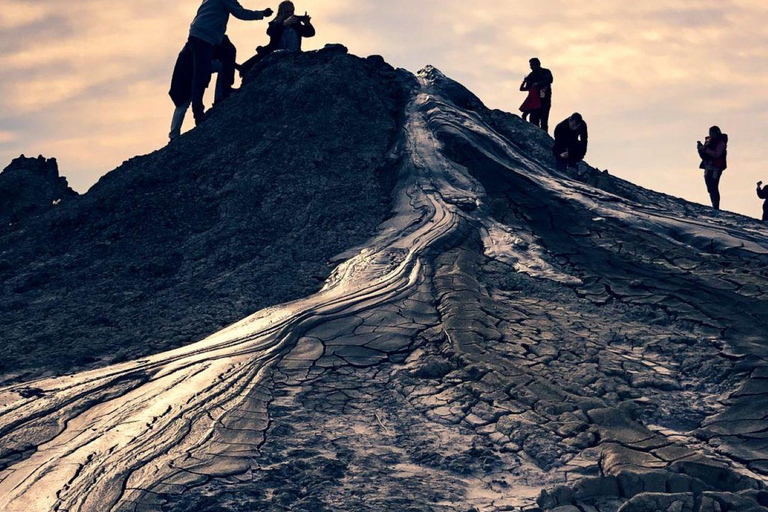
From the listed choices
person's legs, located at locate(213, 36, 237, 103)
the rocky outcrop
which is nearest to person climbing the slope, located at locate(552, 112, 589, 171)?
person's legs, located at locate(213, 36, 237, 103)

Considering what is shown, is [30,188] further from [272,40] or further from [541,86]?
[541,86]

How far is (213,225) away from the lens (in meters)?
7.45

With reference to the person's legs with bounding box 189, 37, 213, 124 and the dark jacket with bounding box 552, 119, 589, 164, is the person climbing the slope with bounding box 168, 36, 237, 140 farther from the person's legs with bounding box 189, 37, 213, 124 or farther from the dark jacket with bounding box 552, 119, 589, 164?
the dark jacket with bounding box 552, 119, 589, 164

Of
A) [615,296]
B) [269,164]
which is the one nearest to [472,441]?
[615,296]

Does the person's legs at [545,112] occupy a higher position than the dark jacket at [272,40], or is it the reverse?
the dark jacket at [272,40]

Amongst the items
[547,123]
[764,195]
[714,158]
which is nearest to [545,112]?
[547,123]

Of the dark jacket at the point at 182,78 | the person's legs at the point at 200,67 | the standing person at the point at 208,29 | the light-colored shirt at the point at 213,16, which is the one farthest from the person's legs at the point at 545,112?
the dark jacket at the point at 182,78

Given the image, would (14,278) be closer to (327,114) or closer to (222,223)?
(222,223)

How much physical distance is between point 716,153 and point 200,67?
5.43m

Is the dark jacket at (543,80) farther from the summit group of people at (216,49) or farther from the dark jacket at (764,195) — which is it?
the dark jacket at (764,195)

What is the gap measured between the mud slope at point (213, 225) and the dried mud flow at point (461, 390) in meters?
0.45

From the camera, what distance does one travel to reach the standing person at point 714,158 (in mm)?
9500

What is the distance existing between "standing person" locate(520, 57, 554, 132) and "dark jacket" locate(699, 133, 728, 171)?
1.71 metres

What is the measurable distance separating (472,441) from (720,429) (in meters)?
1.40
